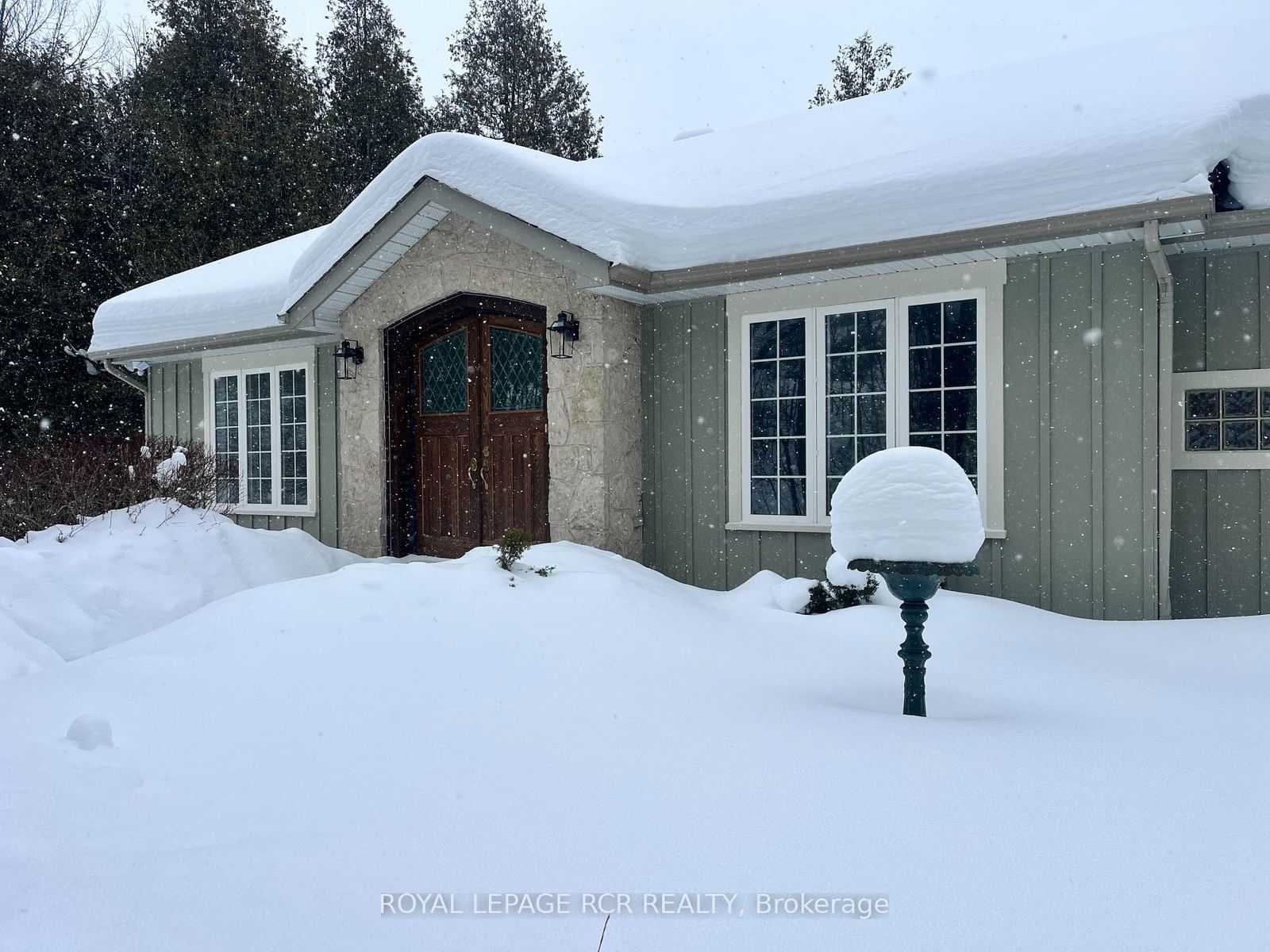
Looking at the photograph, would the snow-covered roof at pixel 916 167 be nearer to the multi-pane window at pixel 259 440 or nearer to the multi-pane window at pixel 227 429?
the multi-pane window at pixel 259 440

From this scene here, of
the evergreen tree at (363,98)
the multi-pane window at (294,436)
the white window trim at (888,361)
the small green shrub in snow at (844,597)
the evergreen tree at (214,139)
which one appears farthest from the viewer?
the evergreen tree at (363,98)

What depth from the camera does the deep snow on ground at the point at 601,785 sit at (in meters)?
1.93

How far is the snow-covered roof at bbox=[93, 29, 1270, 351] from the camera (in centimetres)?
505

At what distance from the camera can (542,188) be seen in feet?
21.5

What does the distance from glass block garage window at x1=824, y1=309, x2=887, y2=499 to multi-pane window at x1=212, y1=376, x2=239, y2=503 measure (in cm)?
717

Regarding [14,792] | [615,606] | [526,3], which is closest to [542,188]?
[615,606]

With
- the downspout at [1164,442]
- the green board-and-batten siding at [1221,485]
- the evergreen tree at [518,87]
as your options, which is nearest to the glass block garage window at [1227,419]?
the green board-and-batten siding at [1221,485]

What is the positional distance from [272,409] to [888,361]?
23.0ft

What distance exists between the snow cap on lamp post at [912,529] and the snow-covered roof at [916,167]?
2.73 meters

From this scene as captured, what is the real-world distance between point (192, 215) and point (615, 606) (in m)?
18.1

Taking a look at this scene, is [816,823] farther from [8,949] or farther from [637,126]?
[637,126]

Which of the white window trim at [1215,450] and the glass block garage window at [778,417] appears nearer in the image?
the white window trim at [1215,450]

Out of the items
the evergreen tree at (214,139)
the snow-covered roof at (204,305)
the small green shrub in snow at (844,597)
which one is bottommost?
the small green shrub in snow at (844,597)

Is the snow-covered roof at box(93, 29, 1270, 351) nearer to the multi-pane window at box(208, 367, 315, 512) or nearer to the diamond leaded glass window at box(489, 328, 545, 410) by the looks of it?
the diamond leaded glass window at box(489, 328, 545, 410)
